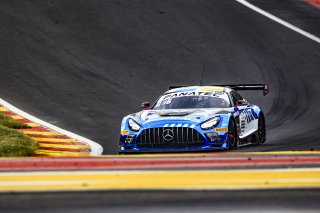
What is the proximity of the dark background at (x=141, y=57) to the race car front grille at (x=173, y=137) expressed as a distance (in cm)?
257

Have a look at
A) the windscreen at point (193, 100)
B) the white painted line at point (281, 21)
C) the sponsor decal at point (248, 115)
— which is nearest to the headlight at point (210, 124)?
the windscreen at point (193, 100)

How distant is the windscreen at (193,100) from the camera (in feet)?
47.9

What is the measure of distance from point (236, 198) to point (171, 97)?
9.15 metres

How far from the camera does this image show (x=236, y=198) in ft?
19.3

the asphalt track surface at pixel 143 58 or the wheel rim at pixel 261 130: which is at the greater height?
the asphalt track surface at pixel 143 58

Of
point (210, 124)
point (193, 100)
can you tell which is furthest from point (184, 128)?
point (193, 100)

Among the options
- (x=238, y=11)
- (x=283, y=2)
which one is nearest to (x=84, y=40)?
(x=238, y=11)

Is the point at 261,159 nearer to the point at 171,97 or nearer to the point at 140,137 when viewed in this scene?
the point at 140,137

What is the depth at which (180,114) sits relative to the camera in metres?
13.6

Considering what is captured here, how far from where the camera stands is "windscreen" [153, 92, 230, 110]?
14.6 meters

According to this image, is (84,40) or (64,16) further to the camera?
(64,16)

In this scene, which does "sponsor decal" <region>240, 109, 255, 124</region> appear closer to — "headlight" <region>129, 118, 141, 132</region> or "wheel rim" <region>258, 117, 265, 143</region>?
"wheel rim" <region>258, 117, 265, 143</region>

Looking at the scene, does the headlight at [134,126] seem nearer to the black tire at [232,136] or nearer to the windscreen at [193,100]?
the windscreen at [193,100]

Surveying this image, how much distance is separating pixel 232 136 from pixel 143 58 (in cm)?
1093
